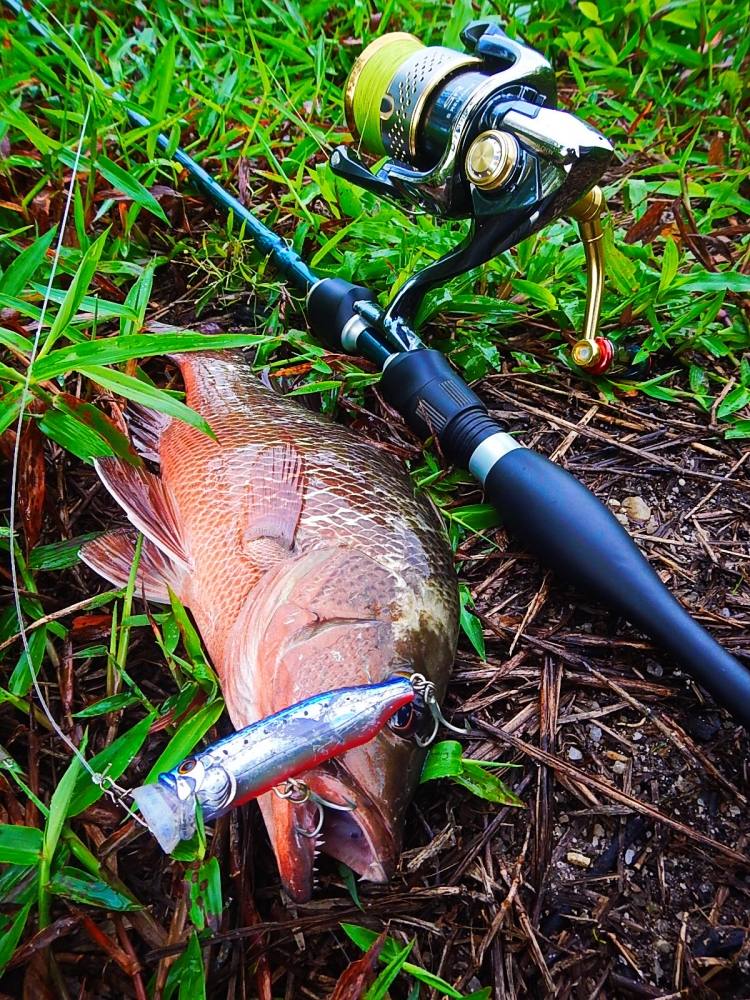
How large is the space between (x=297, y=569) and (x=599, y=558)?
76cm

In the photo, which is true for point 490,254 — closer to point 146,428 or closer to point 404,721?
point 146,428

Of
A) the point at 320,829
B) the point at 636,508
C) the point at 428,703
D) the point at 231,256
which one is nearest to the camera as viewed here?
the point at 320,829

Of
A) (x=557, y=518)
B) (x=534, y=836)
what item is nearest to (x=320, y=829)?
(x=534, y=836)

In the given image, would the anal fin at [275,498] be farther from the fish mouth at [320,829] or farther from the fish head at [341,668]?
the fish mouth at [320,829]

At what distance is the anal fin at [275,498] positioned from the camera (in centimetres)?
195

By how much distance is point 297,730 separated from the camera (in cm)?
145

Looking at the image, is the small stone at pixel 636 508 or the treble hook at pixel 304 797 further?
the small stone at pixel 636 508

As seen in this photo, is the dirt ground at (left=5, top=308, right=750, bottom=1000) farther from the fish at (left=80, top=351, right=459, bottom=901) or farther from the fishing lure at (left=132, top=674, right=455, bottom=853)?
the fishing lure at (left=132, top=674, right=455, bottom=853)

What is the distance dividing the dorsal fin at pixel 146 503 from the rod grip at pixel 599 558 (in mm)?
883

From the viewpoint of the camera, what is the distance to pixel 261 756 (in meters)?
1.41

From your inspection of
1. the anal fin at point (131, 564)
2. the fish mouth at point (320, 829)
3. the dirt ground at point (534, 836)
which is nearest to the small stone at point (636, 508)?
the dirt ground at point (534, 836)

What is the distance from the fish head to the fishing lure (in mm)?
50

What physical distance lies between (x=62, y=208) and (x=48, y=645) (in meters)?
1.80

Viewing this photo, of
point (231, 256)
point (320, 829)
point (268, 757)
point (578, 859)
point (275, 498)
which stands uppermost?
point (231, 256)
